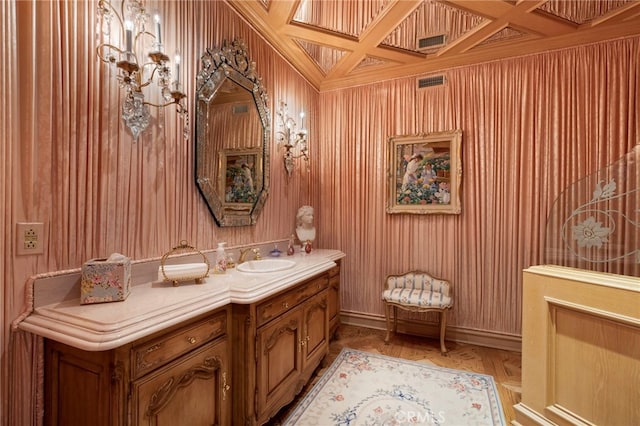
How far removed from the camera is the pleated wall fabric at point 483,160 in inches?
109

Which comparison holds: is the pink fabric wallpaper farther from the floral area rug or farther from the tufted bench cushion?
the floral area rug

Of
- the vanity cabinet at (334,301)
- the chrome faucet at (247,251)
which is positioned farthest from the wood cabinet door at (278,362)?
the vanity cabinet at (334,301)

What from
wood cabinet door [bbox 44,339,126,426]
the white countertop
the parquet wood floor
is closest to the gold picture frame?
the white countertop

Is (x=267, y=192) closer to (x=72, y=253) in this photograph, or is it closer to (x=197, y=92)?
(x=197, y=92)

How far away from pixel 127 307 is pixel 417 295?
2.63m

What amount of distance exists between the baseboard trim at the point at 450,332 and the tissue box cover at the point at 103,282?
291cm

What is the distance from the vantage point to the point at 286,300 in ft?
6.54

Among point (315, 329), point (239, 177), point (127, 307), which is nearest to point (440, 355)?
point (315, 329)

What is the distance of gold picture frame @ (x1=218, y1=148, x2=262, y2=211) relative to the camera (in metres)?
2.33

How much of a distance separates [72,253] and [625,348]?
2.86 m

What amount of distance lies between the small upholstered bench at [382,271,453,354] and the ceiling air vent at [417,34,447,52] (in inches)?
98.0

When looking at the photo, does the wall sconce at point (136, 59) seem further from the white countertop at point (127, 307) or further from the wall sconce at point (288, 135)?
the wall sconce at point (288, 135)

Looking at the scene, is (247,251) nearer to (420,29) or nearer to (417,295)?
(417,295)

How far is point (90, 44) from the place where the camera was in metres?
1.46
